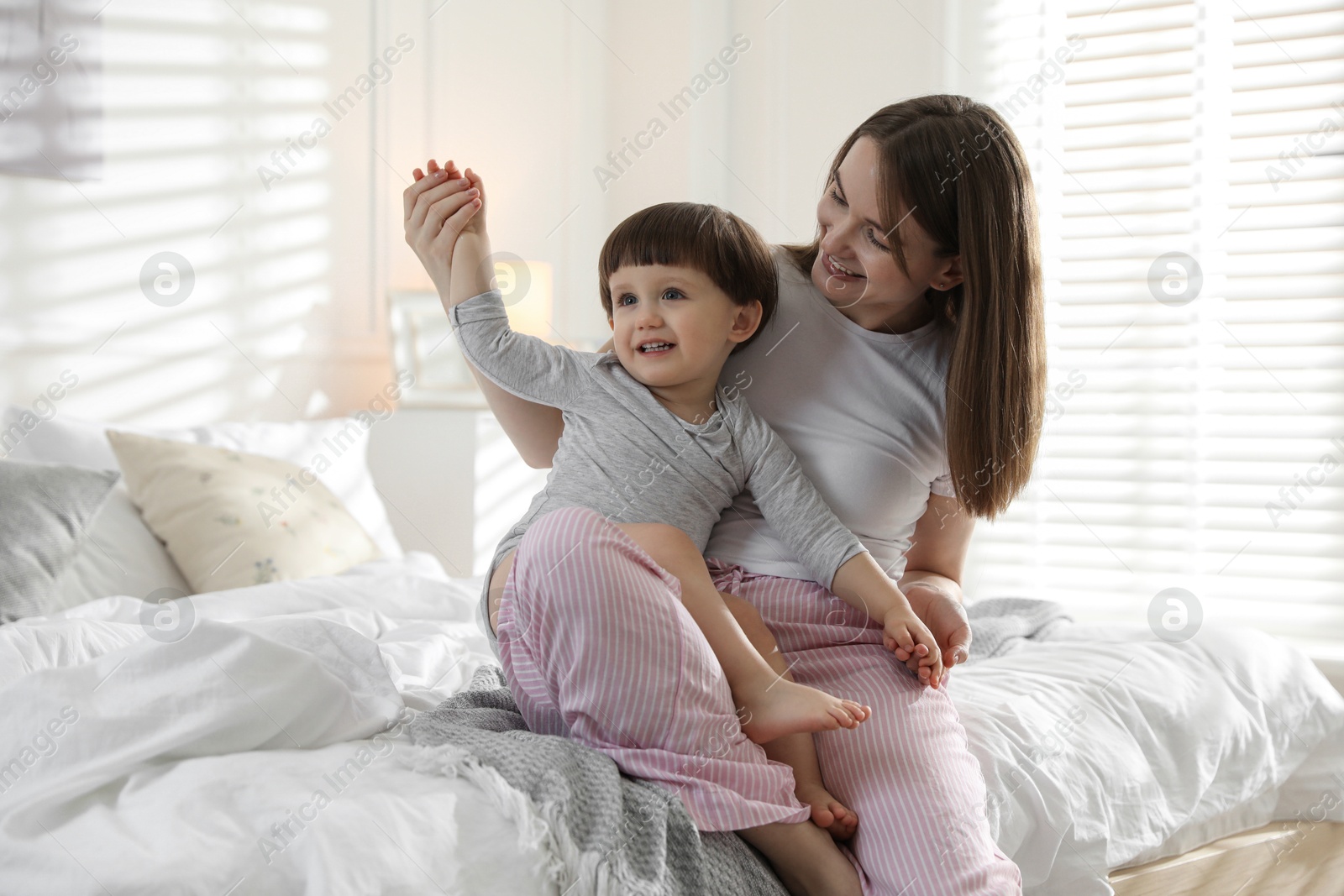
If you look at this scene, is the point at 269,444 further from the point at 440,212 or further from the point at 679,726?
the point at 679,726

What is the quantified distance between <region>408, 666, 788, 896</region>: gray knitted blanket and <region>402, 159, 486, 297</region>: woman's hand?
1.57 feet

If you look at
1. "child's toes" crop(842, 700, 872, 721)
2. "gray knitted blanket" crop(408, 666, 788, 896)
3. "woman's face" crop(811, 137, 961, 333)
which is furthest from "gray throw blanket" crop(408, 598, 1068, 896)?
"woman's face" crop(811, 137, 961, 333)

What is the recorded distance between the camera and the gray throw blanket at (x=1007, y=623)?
1618 mm

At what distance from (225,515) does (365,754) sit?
123 cm

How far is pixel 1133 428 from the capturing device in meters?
2.80

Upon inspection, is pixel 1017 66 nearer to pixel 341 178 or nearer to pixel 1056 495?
pixel 1056 495

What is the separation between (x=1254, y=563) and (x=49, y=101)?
2.93 meters

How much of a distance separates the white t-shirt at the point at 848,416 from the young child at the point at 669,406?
5cm

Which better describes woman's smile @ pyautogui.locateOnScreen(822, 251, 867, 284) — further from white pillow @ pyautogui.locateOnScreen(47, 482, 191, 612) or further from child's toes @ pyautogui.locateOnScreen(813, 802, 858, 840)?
white pillow @ pyautogui.locateOnScreen(47, 482, 191, 612)

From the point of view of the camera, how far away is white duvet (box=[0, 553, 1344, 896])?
72 centimetres

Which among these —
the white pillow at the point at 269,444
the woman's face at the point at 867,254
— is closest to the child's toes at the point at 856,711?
the woman's face at the point at 867,254

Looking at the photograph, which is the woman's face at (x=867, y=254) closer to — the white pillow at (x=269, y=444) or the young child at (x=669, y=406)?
the young child at (x=669, y=406)

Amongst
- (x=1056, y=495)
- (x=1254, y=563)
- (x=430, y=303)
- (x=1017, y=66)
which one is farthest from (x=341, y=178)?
(x=1254, y=563)

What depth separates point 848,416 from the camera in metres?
1.20
